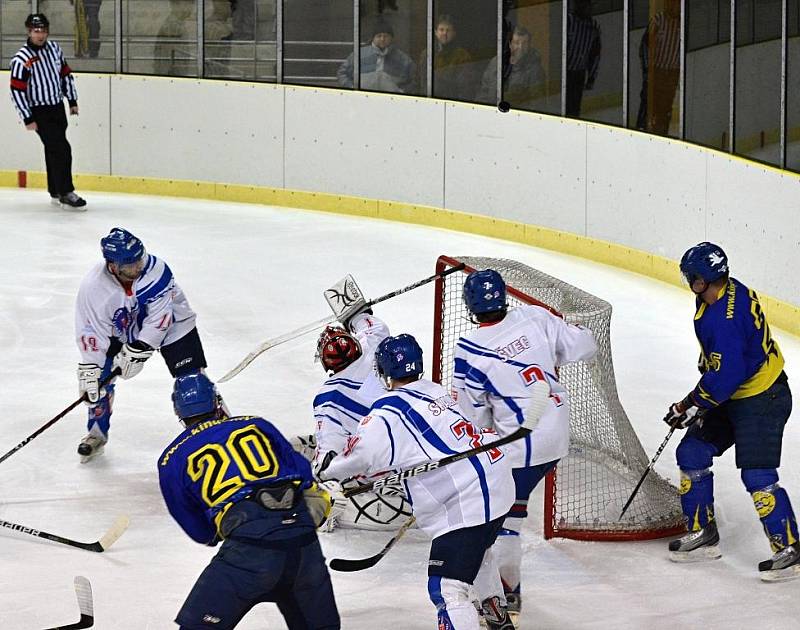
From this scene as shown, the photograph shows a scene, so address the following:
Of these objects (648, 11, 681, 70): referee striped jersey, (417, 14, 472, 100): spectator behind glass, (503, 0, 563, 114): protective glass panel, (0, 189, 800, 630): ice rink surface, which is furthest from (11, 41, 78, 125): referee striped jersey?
(648, 11, 681, 70): referee striped jersey

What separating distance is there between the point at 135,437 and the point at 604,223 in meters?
4.15

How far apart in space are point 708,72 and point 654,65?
0.63m

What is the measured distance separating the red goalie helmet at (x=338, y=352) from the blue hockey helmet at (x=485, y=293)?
618mm

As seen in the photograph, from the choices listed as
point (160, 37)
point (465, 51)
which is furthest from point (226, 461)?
point (160, 37)

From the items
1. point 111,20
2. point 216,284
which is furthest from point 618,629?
point 111,20

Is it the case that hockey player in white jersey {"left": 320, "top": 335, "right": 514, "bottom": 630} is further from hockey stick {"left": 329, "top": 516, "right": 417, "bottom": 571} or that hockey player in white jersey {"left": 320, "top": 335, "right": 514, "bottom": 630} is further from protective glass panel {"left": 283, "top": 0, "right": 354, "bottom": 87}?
protective glass panel {"left": 283, "top": 0, "right": 354, "bottom": 87}

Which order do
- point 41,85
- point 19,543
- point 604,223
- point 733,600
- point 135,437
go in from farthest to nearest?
point 41,85 → point 604,223 → point 135,437 → point 19,543 → point 733,600

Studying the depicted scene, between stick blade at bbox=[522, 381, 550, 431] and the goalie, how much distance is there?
72 cm

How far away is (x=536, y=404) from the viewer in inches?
175

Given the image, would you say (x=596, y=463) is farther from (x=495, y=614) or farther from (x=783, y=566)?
(x=495, y=614)

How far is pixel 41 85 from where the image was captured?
10984 mm

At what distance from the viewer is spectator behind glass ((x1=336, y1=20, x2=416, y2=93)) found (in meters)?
11.3

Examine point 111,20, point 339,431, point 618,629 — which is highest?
point 111,20

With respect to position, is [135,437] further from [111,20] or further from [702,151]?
[111,20]
